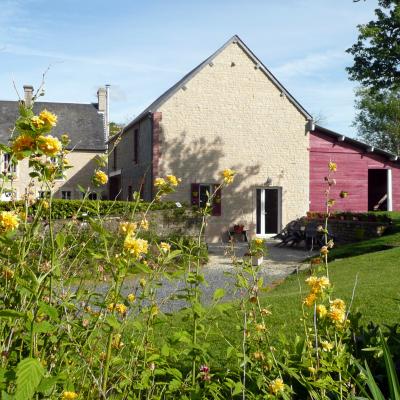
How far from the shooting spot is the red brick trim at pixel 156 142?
903 inches

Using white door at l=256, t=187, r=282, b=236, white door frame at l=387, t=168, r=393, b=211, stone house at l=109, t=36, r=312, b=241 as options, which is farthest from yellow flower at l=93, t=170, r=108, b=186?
white door frame at l=387, t=168, r=393, b=211

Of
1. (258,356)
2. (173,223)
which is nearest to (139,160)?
(173,223)

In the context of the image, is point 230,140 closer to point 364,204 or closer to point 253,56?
point 253,56

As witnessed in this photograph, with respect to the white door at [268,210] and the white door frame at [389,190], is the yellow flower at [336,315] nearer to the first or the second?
the white door at [268,210]

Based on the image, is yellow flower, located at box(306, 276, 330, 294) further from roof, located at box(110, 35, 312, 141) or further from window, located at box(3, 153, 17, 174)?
roof, located at box(110, 35, 312, 141)

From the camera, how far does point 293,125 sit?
25.2 meters

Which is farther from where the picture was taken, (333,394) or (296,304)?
(296,304)

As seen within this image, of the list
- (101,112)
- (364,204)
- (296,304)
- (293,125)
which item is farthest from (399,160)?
(101,112)

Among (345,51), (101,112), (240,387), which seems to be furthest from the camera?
(101,112)

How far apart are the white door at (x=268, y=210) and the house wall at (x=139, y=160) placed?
5.00 meters

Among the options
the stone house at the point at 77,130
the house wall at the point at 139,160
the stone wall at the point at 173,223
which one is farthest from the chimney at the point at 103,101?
the stone wall at the point at 173,223

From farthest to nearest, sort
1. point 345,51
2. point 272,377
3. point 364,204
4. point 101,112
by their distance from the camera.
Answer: point 101,112
point 364,204
point 345,51
point 272,377

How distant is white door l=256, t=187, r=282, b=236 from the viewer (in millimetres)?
24375

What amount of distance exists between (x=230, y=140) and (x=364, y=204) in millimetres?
7483
